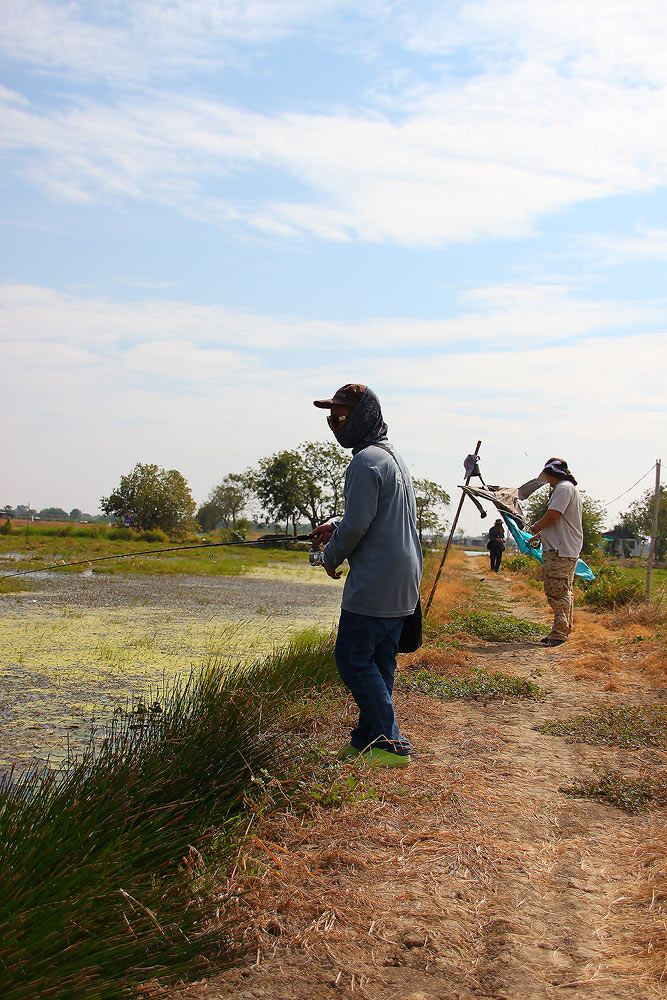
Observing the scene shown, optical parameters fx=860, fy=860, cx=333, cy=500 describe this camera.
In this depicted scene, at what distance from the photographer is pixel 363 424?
4281 millimetres

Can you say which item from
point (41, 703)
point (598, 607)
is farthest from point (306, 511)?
point (41, 703)

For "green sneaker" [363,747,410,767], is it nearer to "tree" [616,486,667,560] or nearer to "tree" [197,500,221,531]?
"tree" [616,486,667,560]

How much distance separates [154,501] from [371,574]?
64.9m

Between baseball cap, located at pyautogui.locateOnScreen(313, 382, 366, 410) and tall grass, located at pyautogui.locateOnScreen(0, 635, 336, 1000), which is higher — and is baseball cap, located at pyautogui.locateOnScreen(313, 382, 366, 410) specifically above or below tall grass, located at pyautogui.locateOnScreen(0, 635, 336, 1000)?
above

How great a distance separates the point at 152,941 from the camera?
234 cm

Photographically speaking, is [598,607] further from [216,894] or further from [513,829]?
[216,894]

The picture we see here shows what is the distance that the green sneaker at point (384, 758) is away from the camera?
4.12 m

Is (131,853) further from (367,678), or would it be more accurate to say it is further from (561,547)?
(561,547)

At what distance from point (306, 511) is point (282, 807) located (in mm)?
78473

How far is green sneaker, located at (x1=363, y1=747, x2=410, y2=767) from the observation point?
4125 millimetres

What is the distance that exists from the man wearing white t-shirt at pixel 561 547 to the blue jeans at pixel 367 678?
16.9ft

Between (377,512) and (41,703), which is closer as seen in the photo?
(377,512)

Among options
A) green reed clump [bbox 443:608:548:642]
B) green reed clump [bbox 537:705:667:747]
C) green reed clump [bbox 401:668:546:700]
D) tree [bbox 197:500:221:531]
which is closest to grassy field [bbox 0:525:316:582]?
green reed clump [bbox 443:608:548:642]

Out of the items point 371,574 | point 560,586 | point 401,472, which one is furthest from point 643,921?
point 560,586
